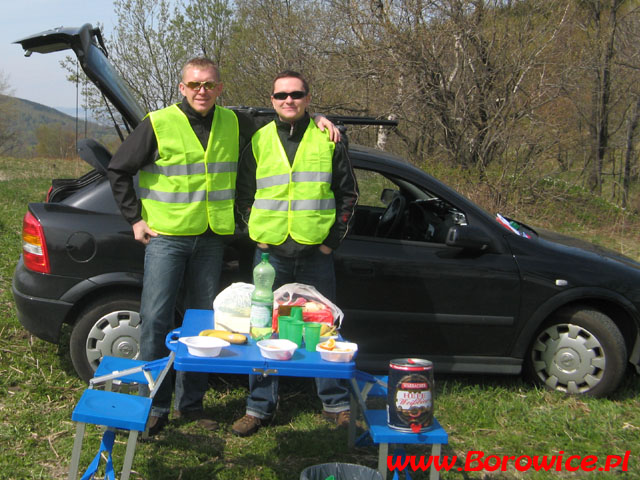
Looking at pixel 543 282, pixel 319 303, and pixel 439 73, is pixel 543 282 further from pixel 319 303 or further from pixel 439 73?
pixel 439 73

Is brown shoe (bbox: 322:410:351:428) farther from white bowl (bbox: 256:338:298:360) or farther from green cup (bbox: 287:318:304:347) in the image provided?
white bowl (bbox: 256:338:298:360)

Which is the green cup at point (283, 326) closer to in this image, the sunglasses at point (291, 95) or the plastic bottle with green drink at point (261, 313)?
the plastic bottle with green drink at point (261, 313)

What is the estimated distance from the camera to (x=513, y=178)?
38.5 ft

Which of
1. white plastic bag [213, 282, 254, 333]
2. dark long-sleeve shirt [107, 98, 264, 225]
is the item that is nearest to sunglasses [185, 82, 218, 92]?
dark long-sleeve shirt [107, 98, 264, 225]

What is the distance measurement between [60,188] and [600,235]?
33.3 feet

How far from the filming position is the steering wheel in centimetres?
474

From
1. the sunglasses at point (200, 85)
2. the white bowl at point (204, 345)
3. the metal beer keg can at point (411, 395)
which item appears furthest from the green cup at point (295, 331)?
the sunglasses at point (200, 85)

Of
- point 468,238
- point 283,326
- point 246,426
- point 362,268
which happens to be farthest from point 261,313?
point 468,238

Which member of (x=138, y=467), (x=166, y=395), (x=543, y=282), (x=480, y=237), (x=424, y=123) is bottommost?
(x=138, y=467)

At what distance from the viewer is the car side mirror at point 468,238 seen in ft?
14.1

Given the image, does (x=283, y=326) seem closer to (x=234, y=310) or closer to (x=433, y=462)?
(x=234, y=310)

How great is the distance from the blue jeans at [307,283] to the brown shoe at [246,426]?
0.11 feet

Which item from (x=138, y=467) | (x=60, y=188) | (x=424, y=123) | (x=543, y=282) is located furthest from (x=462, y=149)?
(x=138, y=467)

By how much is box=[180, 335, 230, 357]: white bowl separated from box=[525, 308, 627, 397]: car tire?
A: 8.77ft
